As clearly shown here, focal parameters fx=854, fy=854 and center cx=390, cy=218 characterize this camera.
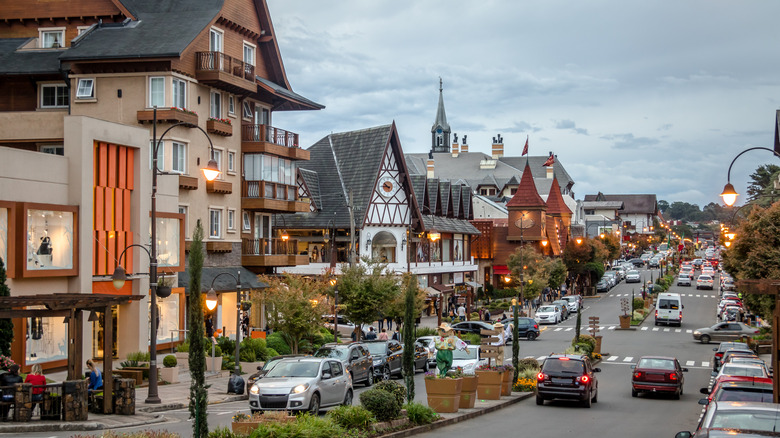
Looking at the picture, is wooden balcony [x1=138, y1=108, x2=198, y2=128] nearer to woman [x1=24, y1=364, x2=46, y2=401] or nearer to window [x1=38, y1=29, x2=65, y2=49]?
window [x1=38, y1=29, x2=65, y2=49]

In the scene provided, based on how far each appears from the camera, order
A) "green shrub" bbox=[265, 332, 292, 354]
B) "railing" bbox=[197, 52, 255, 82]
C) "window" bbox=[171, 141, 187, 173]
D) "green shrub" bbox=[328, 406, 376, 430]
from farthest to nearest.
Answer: "railing" bbox=[197, 52, 255, 82], "window" bbox=[171, 141, 187, 173], "green shrub" bbox=[265, 332, 292, 354], "green shrub" bbox=[328, 406, 376, 430]

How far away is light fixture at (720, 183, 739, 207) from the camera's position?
24859 mm

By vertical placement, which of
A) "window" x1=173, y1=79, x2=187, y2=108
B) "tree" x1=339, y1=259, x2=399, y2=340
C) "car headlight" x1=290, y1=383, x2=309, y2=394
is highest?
"window" x1=173, y1=79, x2=187, y2=108

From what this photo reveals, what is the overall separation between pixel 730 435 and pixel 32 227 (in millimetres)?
25379

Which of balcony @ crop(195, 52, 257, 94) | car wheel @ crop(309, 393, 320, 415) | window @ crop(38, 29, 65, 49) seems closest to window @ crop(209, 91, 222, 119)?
balcony @ crop(195, 52, 257, 94)

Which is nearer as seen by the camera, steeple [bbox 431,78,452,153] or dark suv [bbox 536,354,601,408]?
dark suv [bbox 536,354,601,408]

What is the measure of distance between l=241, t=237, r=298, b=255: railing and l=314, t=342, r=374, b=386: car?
58.9ft

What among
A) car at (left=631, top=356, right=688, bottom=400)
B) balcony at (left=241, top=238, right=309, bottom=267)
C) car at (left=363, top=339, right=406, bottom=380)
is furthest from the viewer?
balcony at (left=241, top=238, right=309, bottom=267)

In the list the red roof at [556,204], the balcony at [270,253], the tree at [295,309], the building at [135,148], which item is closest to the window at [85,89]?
the building at [135,148]

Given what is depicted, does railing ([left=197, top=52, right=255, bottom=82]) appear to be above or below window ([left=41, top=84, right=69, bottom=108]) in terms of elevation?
above

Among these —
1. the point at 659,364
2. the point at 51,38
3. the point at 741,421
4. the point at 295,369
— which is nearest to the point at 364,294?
the point at 659,364

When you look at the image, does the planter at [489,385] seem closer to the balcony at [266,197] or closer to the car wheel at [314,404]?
the car wheel at [314,404]

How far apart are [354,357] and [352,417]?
474 inches

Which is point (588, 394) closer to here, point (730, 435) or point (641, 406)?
point (641, 406)
